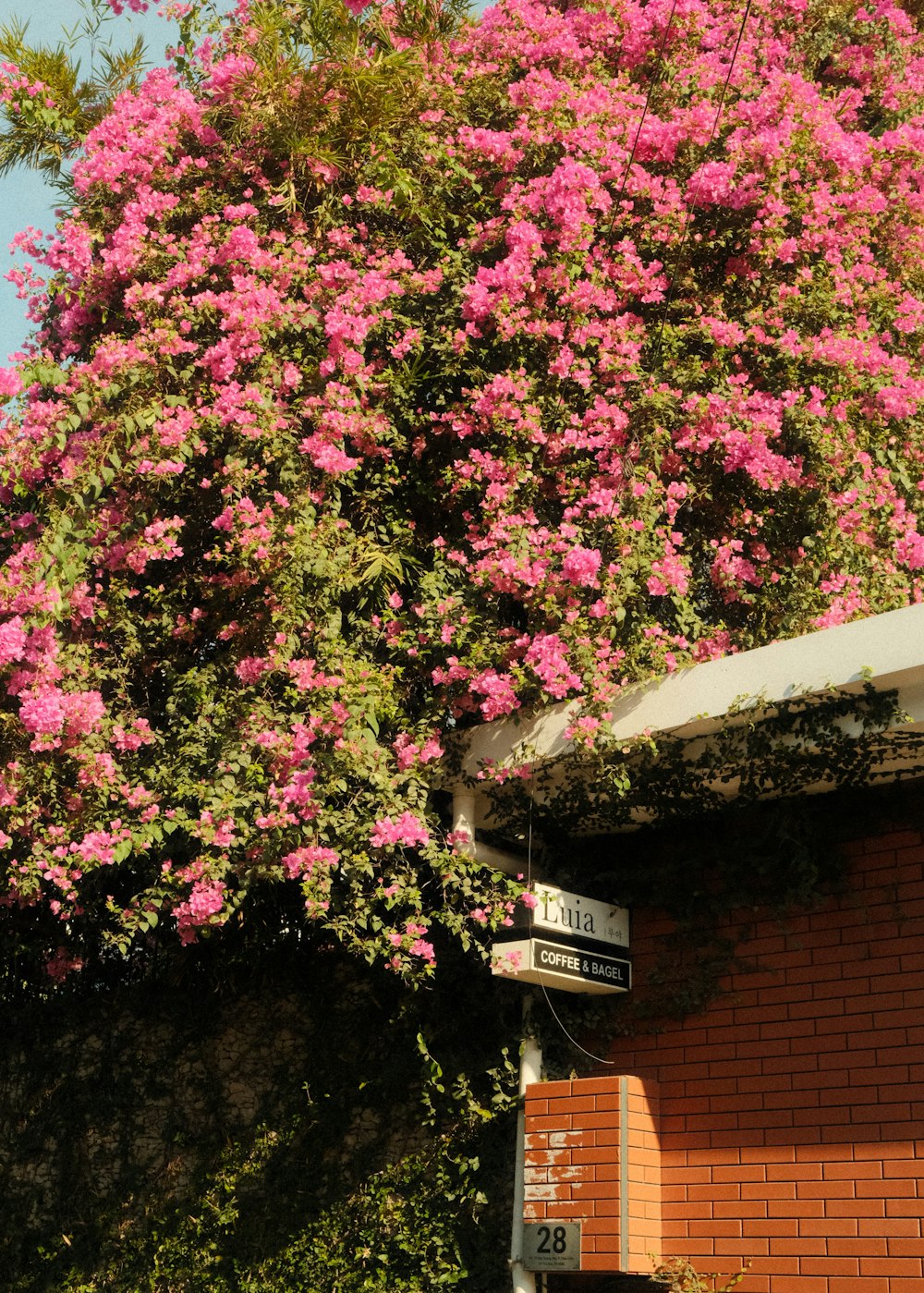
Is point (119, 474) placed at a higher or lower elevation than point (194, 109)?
lower

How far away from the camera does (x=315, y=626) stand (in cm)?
614

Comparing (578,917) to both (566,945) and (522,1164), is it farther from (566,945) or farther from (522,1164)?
(522,1164)

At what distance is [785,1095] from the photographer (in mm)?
5277

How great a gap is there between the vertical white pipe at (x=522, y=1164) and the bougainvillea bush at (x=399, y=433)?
0.59m

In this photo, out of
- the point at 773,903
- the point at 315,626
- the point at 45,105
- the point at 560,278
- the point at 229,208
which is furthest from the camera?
the point at 45,105

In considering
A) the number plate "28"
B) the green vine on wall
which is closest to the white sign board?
the green vine on wall

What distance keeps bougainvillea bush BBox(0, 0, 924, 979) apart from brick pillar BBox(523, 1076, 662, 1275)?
0.89 m

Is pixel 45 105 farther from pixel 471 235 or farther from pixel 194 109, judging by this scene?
pixel 471 235

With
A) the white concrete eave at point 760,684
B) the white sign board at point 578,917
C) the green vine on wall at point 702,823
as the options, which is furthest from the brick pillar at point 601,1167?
the white concrete eave at point 760,684

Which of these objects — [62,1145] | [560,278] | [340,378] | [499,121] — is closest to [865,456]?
[560,278]

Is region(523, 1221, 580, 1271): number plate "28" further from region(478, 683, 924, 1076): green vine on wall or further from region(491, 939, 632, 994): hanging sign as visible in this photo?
region(491, 939, 632, 994): hanging sign

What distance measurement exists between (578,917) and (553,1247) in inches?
53.4

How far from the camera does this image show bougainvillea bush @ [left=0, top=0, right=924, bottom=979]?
5848 mm

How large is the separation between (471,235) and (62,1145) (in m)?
5.78
